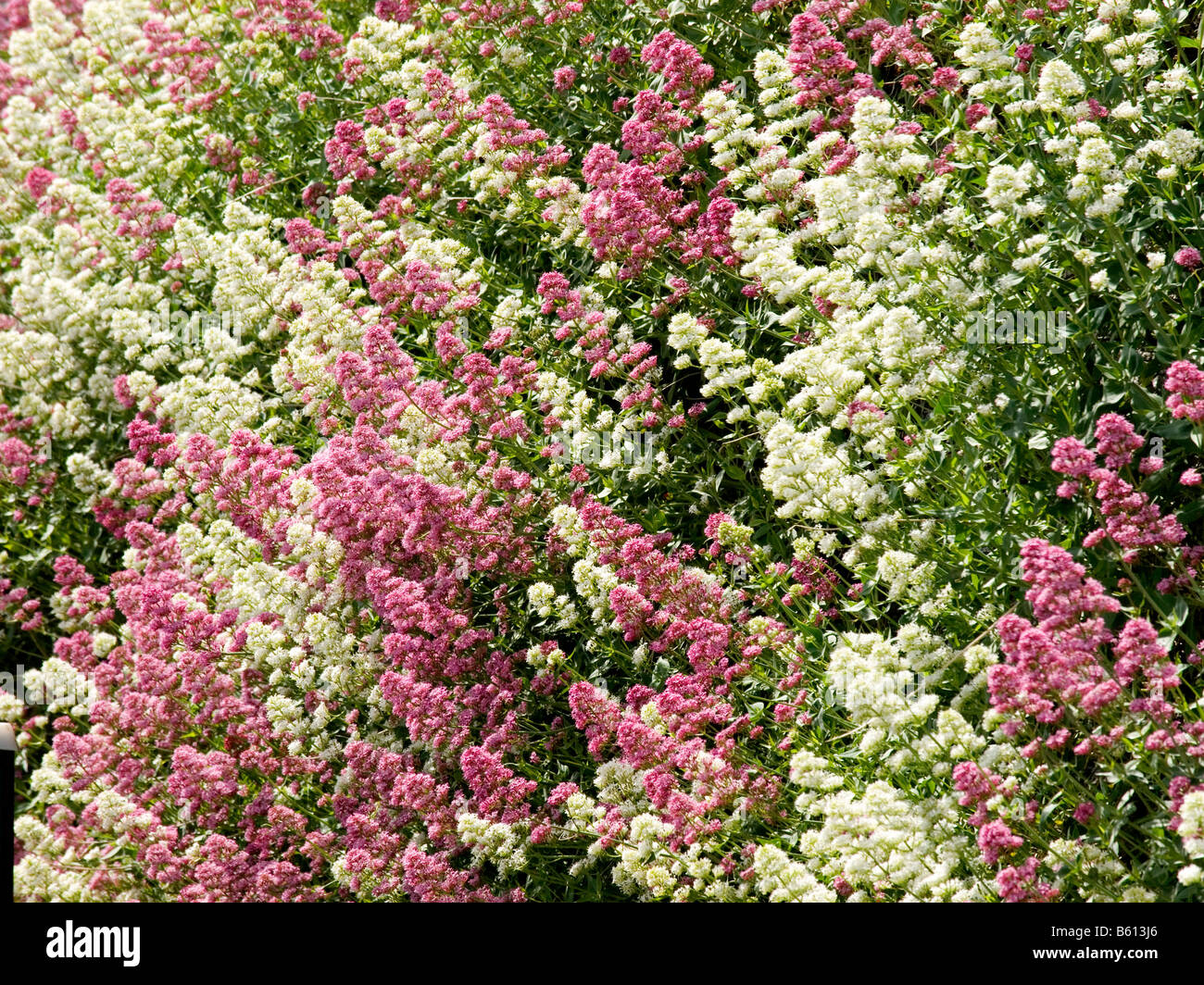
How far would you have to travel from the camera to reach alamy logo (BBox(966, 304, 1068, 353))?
16.0ft

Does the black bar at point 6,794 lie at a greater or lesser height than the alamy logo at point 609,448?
lesser

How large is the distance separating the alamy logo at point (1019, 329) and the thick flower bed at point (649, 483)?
Result: 2 centimetres

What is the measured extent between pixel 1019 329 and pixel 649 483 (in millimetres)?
2017

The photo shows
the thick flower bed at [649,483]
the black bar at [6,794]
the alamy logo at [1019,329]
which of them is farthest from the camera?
the alamy logo at [1019,329]

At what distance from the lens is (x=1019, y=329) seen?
494cm

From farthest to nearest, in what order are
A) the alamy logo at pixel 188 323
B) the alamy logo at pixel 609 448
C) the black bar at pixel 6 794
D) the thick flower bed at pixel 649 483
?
the alamy logo at pixel 188 323, the alamy logo at pixel 609 448, the black bar at pixel 6 794, the thick flower bed at pixel 649 483

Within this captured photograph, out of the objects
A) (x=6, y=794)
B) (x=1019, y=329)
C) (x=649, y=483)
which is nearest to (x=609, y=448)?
(x=649, y=483)

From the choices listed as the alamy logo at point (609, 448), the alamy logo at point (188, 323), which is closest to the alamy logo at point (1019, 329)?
the alamy logo at point (609, 448)

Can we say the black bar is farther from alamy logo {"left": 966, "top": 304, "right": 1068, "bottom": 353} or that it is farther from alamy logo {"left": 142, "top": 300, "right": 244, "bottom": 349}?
alamy logo {"left": 966, "top": 304, "right": 1068, "bottom": 353}
